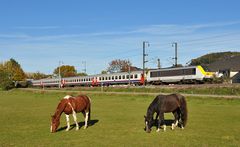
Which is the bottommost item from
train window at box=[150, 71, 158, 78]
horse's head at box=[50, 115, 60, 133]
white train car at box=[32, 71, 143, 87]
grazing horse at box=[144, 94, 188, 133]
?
horse's head at box=[50, 115, 60, 133]

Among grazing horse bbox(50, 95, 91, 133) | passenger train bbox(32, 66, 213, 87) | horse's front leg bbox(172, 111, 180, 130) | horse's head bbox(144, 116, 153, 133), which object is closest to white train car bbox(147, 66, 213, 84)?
passenger train bbox(32, 66, 213, 87)

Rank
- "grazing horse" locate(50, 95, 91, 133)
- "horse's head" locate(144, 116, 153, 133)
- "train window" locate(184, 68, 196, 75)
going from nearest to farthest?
"horse's head" locate(144, 116, 153, 133) < "grazing horse" locate(50, 95, 91, 133) < "train window" locate(184, 68, 196, 75)

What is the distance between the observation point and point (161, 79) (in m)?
67.8

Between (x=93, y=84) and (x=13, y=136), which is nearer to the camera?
(x=13, y=136)

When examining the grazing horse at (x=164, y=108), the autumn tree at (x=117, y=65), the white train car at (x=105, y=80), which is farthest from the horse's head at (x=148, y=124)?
the autumn tree at (x=117, y=65)

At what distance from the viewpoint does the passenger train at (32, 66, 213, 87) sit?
2328 inches

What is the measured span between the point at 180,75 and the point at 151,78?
10.5m

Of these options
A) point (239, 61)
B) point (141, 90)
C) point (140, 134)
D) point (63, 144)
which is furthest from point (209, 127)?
point (239, 61)

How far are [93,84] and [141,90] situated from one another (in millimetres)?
29117

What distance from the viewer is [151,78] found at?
7125 cm

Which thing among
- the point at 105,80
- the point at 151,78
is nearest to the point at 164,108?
the point at 151,78

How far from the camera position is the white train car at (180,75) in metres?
58.6

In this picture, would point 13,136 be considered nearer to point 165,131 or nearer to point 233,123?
point 165,131

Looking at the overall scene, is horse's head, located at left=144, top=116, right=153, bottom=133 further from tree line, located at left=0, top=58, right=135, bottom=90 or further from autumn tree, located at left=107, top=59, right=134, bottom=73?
autumn tree, located at left=107, top=59, right=134, bottom=73
